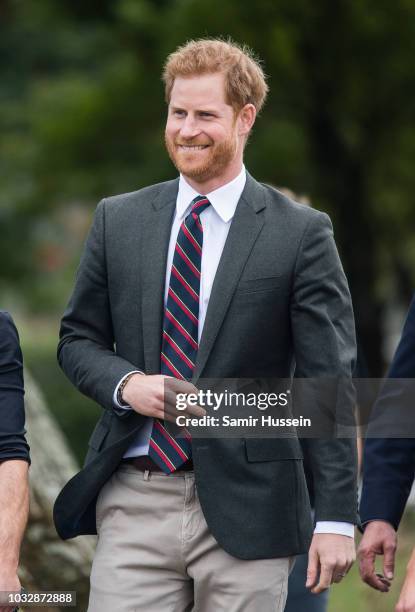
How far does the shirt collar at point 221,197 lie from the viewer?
3916mm

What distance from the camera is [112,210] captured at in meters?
4.02

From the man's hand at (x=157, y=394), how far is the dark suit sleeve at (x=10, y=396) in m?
0.37

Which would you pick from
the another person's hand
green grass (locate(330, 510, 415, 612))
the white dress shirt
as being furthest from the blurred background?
the another person's hand

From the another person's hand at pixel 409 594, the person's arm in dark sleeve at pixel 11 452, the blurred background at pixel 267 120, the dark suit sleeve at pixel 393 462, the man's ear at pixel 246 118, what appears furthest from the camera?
the blurred background at pixel 267 120

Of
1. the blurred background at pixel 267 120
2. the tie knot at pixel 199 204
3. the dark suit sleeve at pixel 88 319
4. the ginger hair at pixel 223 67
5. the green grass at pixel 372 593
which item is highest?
the ginger hair at pixel 223 67

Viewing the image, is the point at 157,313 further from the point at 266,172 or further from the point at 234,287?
the point at 266,172

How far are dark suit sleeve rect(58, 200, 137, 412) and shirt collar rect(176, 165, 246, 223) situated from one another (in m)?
0.27

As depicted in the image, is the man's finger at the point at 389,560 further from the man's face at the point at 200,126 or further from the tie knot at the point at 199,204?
the man's face at the point at 200,126

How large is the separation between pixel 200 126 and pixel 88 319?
2.35ft

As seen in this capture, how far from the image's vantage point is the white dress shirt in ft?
12.6

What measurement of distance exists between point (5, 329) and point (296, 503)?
1059mm

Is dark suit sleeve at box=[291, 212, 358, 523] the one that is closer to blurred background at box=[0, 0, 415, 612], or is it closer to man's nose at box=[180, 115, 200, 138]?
man's nose at box=[180, 115, 200, 138]

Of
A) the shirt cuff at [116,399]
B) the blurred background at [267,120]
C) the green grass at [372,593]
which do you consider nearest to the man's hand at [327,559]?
the shirt cuff at [116,399]

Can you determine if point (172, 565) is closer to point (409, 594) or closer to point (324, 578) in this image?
point (324, 578)
